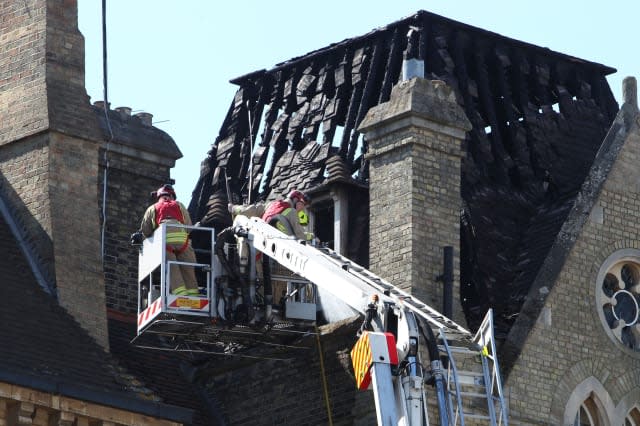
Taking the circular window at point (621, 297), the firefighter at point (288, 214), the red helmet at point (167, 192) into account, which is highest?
the red helmet at point (167, 192)

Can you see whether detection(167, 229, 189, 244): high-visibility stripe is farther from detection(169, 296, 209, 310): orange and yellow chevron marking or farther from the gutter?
the gutter

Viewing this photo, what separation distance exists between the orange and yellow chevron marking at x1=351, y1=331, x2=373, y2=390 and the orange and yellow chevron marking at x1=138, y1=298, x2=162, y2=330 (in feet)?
12.7

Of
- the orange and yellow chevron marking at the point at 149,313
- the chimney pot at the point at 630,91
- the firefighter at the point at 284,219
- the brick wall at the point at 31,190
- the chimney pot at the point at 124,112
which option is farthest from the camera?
the chimney pot at the point at 124,112

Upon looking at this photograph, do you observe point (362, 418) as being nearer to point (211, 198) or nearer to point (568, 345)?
point (568, 345)

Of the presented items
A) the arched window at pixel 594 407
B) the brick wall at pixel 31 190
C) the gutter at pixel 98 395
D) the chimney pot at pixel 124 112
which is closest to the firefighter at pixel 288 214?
the brick wall at pixel 31 190

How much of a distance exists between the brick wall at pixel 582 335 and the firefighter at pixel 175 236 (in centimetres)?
429

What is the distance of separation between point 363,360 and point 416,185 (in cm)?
524

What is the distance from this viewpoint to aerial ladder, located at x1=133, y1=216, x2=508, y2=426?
27094 mm

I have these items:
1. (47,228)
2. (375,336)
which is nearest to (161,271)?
(47,228)

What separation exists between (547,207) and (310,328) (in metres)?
4.89

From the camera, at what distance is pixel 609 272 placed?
33281 mm

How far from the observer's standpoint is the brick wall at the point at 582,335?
3178 cm

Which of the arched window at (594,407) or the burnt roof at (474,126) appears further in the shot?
the burnt roof at (474,126)

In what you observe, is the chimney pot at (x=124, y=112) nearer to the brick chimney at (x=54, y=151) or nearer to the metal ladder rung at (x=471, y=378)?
the brick chimney at (x=54, y=151)
